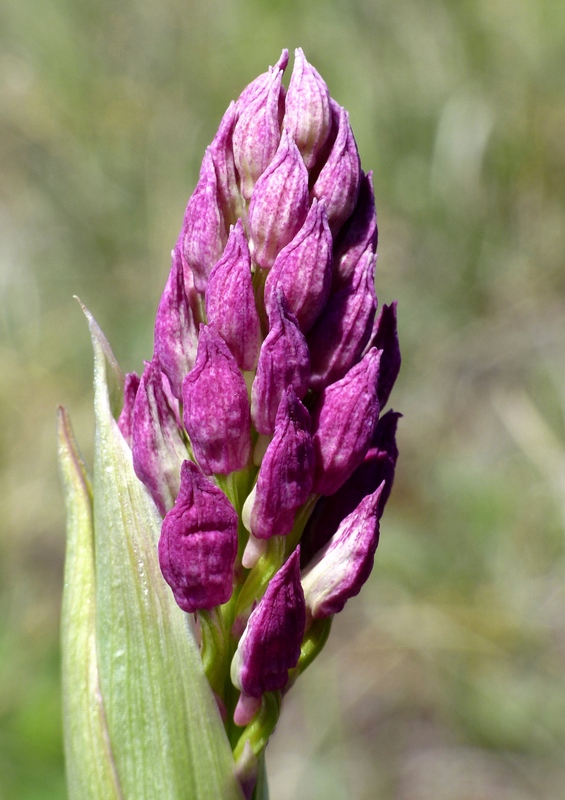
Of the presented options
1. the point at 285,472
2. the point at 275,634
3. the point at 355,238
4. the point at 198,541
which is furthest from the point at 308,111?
the point at 275,634

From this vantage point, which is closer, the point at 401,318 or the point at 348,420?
the point at 348,420

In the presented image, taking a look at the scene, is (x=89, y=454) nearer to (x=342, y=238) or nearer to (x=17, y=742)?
(x=17, y=742)

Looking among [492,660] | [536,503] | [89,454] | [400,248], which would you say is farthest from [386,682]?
[400,248]

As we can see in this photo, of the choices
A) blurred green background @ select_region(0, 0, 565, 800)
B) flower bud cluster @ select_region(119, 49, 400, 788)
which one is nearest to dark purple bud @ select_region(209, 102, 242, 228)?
flower bud cluster @ select_region(119, 49, 400, 788)

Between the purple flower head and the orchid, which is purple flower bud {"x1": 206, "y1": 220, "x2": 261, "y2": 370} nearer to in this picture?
the orchid

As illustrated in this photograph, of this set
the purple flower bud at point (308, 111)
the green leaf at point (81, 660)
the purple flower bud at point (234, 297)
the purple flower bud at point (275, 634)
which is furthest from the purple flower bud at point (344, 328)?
the green leaf at point (81, 660)

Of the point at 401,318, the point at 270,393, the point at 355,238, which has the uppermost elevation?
the point at 401,318

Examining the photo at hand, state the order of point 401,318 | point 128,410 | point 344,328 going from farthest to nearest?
point 401,318
point 128,410
point 344,328

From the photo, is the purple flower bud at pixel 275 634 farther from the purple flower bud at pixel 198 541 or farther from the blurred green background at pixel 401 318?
the blurred green background at pixel 401 318

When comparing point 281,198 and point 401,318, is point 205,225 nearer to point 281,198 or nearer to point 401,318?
point 281,198
